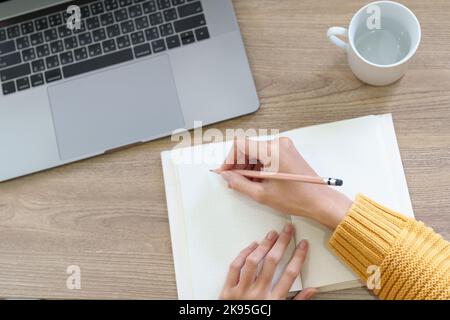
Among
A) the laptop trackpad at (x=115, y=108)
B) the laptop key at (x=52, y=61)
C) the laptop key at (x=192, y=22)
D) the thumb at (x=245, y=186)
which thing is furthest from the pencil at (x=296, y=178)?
the laptop key at (x=52, y=61)

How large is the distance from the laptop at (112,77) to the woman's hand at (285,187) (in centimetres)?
7

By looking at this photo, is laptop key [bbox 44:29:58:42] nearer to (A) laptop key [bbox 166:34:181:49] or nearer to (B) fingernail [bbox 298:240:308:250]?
(A) laptop key [bbox 166:34:181:49]

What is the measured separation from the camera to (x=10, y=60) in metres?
0.86

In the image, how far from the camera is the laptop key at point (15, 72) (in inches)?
33.6

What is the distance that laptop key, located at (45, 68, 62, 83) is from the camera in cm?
85

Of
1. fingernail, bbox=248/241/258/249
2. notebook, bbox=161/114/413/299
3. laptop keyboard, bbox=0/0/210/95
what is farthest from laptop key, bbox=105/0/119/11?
fingernail, bbox=248/241/258/249

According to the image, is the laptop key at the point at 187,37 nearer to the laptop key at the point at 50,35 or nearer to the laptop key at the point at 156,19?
the laptop key at the point at 156,19

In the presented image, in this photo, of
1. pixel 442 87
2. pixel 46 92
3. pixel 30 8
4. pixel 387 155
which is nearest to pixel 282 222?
pixel 387 155

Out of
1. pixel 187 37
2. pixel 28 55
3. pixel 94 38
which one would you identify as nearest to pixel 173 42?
pixel 187 37

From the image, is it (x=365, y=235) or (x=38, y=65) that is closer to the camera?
(x=365, y=235)

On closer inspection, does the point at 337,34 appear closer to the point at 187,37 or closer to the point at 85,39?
the point at 187,37

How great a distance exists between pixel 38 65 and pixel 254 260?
443mm

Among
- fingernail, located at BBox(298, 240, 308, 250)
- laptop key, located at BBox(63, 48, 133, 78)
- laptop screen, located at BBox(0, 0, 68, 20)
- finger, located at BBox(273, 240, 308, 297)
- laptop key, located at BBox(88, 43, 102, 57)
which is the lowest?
finger, located at BBox(273, 240, 308, 297)

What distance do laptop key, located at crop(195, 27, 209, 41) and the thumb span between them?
209mm
